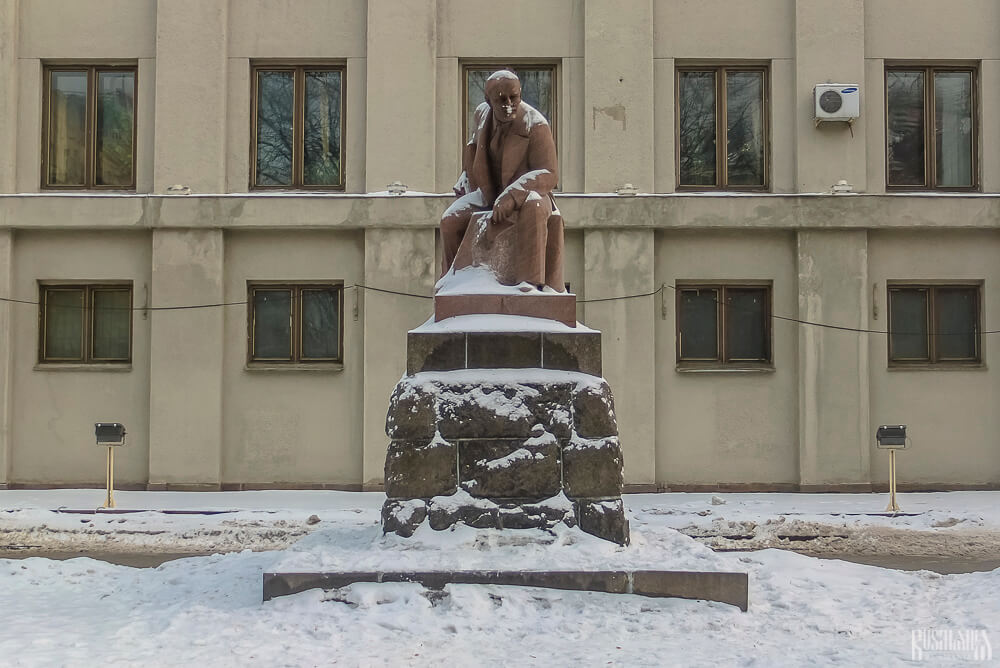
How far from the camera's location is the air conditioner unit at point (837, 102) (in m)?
13.9

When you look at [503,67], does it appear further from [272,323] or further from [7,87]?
[7,87]

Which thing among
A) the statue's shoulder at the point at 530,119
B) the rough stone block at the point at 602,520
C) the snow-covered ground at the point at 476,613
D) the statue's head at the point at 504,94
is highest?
the statue's head at the point at 504,94

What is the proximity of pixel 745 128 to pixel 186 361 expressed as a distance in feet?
30.5

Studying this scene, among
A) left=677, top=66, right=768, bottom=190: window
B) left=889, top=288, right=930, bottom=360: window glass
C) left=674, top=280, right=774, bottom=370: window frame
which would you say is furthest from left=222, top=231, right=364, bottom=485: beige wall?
left=889, top=288, right=930, bottom=360: window glass

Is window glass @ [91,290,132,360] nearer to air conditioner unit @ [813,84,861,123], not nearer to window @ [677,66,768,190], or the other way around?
window @ [677,66,768,190]

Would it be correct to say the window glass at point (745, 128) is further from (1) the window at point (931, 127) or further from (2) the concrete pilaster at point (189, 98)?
(2) the concrete pilaster at point (189, 98)

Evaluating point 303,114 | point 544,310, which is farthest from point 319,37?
point 544,310

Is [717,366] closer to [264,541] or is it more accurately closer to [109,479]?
[264,541]

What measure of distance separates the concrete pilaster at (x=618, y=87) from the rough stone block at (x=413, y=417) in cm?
835

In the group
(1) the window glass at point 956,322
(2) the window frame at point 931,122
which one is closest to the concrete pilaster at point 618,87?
(2) the window frame at point 931,122

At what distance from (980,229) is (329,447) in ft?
34.1

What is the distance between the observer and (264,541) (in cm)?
1046

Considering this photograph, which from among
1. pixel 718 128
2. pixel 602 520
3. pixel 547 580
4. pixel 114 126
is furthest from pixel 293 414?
pixel 547 580

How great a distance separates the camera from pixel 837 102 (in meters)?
13.9
